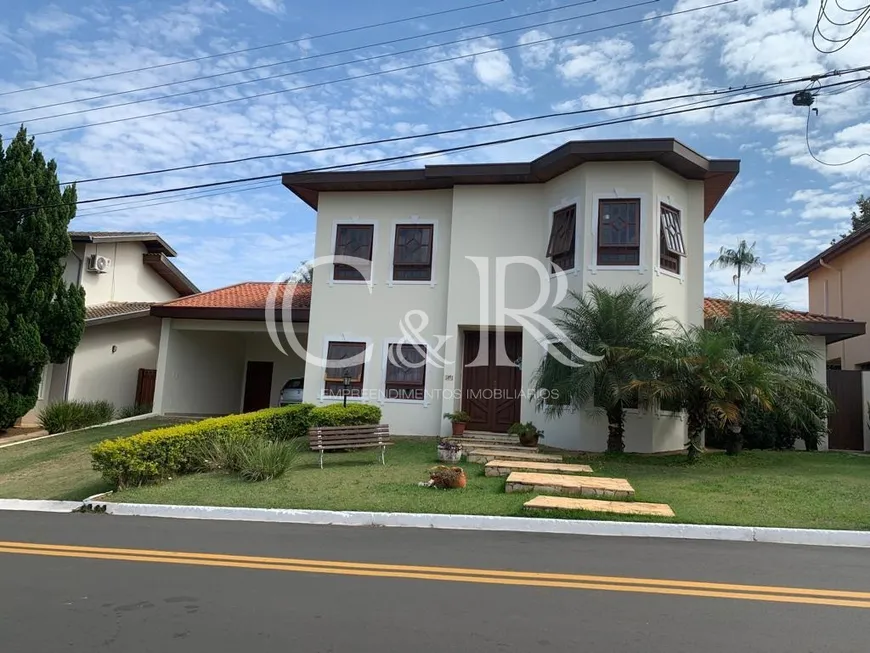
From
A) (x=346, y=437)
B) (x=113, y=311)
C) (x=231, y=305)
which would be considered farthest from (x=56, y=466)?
(x=113, y=311)

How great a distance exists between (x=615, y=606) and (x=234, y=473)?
8.44 m

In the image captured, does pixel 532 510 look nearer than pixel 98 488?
Yes

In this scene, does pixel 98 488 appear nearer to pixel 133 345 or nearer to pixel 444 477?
pixel 444 477

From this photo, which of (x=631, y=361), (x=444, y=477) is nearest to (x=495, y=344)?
(x=631, y=361)

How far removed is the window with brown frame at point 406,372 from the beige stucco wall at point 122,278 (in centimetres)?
1117

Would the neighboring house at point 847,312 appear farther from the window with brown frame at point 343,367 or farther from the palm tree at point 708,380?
the window with brown frame at point 343,367

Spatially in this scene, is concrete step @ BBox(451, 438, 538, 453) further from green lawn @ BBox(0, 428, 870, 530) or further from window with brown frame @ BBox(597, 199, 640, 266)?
window with brown frame @ BBox(597, 199, 640, 266)

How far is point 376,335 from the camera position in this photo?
17.1 meters

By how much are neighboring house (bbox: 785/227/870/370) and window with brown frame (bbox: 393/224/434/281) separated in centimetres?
1391

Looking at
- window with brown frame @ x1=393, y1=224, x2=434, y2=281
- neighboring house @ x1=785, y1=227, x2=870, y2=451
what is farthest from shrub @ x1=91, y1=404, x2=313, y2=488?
neighboring house @ x1=785, y1=227, x2=870, y2=451

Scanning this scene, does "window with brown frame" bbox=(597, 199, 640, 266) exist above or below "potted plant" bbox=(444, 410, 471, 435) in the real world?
above

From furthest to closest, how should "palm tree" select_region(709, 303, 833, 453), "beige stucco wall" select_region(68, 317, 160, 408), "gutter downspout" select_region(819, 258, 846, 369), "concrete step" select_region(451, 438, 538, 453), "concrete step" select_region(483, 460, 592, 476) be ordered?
"gutter downspout" select_region(819, 258, 846, 369)
"beige stucco wall" select_region(68, 317, 160, 408)
"concrete step" select_region(451, 438, 538, 453)
"palm tree" select_region(709, 303, 833, 453)
"concrete step" select_region(483, 460, 592, 476)

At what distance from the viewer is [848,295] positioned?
22.5m

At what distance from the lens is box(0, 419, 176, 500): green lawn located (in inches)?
449
